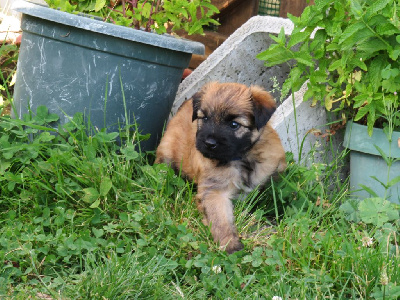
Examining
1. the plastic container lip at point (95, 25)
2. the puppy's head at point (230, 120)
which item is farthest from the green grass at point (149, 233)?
the plastic container lip at point (95, 25)

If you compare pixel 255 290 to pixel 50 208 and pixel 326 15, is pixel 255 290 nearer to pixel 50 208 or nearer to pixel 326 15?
pixel 50 208

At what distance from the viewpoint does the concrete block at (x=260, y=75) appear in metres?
3.89

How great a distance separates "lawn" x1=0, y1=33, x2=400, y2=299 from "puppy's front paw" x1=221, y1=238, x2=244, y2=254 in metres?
0.04

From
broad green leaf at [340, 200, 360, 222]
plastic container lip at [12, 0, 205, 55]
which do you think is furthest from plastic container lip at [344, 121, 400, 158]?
plastic container lip at [12, 0, 205, 55]

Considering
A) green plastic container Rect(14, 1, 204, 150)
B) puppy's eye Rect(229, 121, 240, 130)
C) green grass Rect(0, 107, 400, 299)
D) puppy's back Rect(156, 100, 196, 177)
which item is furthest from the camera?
puppy's back Rect(156, 100, 196, 177)

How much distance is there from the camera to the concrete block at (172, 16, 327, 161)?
3.89m

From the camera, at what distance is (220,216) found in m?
2.98

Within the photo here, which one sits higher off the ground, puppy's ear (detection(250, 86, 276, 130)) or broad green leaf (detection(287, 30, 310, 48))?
broad green leaf (detection(287, 30, 310, 48))

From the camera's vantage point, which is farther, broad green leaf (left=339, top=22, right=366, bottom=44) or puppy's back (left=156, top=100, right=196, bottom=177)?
puppy's back (left=156, top=100, right=196, bottom=177)

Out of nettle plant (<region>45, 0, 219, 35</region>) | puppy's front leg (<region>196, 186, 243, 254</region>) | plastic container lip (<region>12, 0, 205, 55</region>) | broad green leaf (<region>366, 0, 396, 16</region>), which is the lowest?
puppy's front leg (<region>196, 186, 243, 254</region>)

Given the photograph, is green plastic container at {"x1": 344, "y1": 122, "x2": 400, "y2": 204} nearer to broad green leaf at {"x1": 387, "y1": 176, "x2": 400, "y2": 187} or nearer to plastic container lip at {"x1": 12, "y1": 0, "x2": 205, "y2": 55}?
broad green leaf at {"x1": 387, "y1": 176, "x2": 400, "y2": 187}

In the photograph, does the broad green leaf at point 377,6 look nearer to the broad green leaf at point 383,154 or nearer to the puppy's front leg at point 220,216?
the broad green leaf at point 383,154

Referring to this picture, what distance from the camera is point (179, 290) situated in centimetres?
239

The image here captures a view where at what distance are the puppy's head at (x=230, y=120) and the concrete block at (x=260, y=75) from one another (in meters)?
0.60
